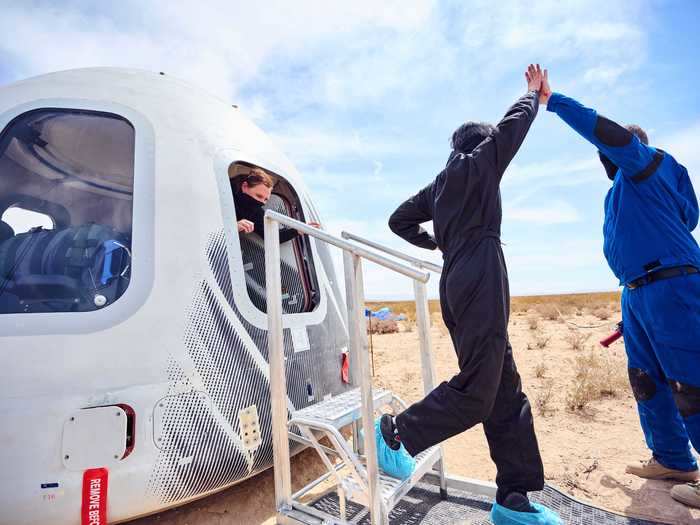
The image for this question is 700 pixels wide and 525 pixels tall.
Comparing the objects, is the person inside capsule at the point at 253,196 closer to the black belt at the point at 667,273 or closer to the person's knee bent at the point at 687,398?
the black belt at the point at 667,273

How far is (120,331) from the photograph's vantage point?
240cm

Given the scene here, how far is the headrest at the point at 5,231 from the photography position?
105 inches

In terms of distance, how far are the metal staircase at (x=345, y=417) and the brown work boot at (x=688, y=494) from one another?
156 centimetres

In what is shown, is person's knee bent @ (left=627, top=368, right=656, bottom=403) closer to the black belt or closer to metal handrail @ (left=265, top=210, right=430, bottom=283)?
the black belt

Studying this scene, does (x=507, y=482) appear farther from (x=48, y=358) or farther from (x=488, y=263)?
(x=48, y=358)

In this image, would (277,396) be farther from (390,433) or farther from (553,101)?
(553,101)

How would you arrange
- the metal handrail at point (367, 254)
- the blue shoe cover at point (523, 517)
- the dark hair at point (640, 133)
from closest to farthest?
the metal handrail at point (367, 254) → the blue shoe cover at point (523, 517) → the dark hair at point (640, 133)

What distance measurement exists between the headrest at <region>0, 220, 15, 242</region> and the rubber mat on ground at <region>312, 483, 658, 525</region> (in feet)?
8.81

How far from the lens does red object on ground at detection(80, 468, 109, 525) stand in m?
2.21

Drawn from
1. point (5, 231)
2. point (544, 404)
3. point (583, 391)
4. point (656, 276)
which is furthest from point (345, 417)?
point (583, 391)

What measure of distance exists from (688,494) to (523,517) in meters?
1.55

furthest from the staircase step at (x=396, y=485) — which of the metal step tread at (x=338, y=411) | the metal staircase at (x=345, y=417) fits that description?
the metal step tread at (x=338, y=411)

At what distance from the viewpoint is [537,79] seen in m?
2.54

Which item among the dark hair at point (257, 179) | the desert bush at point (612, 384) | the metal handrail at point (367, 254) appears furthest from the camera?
the desert bush at point (612, 384)
